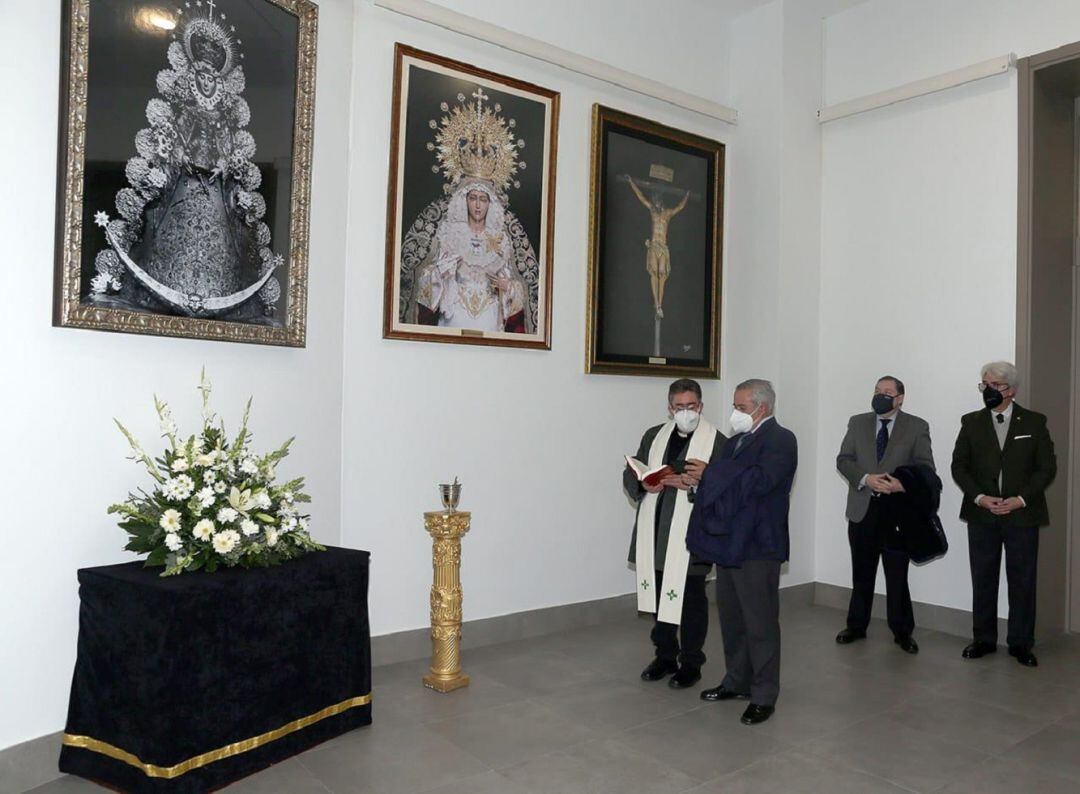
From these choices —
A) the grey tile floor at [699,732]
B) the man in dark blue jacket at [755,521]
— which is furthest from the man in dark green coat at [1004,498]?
the man in dark blue jacket at [755,521]

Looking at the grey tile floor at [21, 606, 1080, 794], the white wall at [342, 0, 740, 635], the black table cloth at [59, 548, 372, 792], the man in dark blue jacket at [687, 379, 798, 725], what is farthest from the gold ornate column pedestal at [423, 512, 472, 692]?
the man in dark blue jacket at [687, 379, 798, 725]

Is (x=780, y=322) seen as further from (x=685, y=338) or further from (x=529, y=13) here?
(x=529, y=13)

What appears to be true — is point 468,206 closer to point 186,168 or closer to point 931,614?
point 186,168

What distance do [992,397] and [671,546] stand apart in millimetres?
2467

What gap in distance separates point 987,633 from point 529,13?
5238 mm

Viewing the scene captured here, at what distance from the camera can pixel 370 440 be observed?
531 centimetres

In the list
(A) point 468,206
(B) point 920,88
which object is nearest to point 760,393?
(A) point 468,206

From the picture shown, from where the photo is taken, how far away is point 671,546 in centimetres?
499

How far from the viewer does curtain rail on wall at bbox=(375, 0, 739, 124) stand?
5.42 m

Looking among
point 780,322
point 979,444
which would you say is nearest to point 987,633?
point 979,444

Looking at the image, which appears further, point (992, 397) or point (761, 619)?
point (992, 397)

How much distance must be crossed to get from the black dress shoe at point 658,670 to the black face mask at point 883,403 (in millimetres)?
2374

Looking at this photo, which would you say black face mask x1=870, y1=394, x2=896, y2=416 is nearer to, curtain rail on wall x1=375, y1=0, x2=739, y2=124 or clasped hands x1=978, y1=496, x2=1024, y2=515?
clasped hands x1=978, y1=496, x2=1024, y2=515

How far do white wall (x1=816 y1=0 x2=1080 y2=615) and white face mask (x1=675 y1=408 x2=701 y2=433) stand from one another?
2.69 metres
